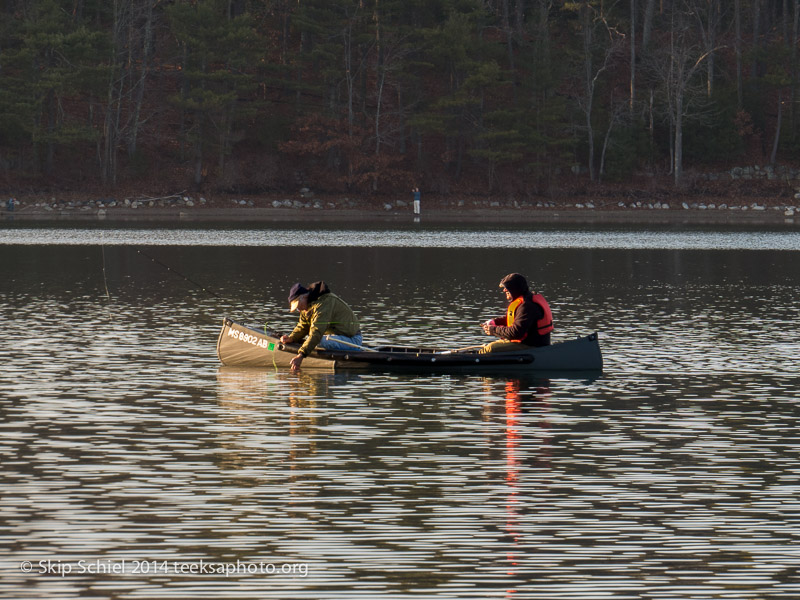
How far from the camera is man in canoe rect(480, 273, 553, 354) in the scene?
75.4 feet

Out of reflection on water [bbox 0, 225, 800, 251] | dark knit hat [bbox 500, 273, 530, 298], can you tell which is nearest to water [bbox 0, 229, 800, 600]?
dark knit hat [bbox 500, 273, 530, 298]

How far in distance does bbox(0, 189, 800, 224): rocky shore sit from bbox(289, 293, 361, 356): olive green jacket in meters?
65.8

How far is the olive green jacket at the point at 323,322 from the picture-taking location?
901 inches

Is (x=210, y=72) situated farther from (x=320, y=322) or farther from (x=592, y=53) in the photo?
(x=320, y=322)

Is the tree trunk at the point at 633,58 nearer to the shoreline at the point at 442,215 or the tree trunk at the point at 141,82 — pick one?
the shoreline at the point at 442,215

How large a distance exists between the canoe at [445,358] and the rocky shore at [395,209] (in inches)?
2581

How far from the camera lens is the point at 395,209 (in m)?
95.8

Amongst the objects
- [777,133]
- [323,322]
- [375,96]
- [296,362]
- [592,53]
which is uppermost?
[592,53]

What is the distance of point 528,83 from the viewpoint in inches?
3738

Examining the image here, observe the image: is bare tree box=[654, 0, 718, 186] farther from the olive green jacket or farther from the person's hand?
the person's hand

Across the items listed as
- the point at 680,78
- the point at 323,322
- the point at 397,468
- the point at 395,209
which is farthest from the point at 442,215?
the point at 397,468

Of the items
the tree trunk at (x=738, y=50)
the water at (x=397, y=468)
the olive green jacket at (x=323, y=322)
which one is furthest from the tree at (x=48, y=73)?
the olive green jacket at (x=323, y=322)

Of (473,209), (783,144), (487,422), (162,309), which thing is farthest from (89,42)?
(487,422)

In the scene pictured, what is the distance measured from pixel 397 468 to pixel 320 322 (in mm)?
7666
